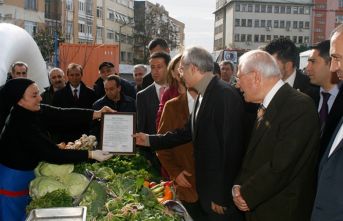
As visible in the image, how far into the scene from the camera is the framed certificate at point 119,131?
495cm

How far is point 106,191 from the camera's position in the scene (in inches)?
169

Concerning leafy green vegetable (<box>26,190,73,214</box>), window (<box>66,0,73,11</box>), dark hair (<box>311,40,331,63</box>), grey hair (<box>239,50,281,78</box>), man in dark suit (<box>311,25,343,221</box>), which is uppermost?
window (<box>66,0,73,11</box>)

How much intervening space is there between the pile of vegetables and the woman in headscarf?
0.58 ft

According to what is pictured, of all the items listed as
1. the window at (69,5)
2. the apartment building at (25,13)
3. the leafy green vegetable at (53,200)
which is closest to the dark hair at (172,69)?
the leafy green vegetable at (53,200)

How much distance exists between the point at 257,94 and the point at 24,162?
2.48 metres

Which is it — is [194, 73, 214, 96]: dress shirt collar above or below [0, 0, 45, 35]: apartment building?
below

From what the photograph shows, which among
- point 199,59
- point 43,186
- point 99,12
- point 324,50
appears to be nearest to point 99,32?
point 99,12

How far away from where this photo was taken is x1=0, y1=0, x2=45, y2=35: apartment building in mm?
37594

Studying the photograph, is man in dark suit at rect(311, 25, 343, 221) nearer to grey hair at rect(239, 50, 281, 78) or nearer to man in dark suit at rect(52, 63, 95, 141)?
grey hair at rect(239, 50, 281, 78)

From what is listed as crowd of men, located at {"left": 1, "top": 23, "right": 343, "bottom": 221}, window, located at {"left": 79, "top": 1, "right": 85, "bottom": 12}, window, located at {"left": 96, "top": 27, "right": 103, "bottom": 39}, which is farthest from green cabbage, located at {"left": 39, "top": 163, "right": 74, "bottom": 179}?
window, located at {"left": 96, "top": 27, "right": 103, "bottom": 39}

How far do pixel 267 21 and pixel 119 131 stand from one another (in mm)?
101706

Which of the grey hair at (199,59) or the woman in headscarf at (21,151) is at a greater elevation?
the grey hair at (199,59)

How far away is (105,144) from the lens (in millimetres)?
4926

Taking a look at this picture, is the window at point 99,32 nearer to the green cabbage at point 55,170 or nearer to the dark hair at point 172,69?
the dark hair at point 172,69
